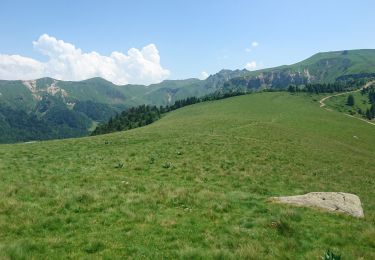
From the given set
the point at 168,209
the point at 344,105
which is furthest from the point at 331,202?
the point at 344,105

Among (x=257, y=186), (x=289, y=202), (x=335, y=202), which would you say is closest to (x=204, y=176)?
(x=257, y=186)

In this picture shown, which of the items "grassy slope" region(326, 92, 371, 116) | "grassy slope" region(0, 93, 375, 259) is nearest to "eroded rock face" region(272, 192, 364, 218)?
"grassy slope" region(0, 93, 375, 259)

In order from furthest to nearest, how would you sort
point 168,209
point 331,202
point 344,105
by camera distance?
point 344,105, point 331,202, point 168,209

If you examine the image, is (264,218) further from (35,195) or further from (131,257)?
(35,195)

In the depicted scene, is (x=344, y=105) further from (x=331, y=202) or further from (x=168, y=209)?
(x=168, y=209)

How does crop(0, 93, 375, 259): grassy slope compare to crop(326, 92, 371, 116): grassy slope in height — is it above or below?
above

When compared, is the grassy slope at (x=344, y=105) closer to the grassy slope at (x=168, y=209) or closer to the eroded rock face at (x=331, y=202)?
the grassy slope at (x=168, y=209)

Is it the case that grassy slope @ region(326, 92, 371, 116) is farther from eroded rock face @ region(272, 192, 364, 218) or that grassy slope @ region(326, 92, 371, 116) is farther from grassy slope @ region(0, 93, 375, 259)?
Answer: eroded rock face @ region(272, 192, 364, 218)

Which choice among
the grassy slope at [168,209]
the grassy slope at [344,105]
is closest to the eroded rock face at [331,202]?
the grassy slope at [168,209]

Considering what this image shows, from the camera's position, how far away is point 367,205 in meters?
24.5

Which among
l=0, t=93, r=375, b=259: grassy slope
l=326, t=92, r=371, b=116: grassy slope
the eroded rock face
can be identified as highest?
l=0, t=93, r=375, b=259: grassy slope

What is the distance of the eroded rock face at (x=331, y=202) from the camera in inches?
716

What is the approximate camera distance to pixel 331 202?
18.9m

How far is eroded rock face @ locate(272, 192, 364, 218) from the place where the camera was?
1819 cm
